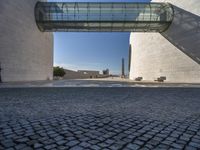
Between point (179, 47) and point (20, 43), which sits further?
point (179, 47)

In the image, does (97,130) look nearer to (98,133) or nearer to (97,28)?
(98,133)

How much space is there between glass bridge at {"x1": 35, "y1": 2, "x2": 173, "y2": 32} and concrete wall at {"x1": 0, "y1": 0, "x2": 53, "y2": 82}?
262 centimetres

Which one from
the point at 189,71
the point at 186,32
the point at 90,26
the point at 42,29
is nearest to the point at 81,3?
the point at 90,26

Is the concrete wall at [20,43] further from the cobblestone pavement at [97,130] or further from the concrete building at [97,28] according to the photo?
the cobblestone pavement at [97,130]

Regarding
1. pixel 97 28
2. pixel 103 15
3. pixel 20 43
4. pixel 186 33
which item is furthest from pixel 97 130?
pixel 97 28

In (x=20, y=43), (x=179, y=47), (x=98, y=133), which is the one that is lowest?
(x=98, y=133)

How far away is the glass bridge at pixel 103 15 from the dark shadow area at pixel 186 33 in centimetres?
106

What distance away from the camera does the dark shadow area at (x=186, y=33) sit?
84.4 feet

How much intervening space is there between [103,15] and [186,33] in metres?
12.6

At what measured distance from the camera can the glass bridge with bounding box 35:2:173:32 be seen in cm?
2978

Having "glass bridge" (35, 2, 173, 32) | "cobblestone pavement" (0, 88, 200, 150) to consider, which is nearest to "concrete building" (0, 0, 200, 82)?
"glass bridge" (35, 2, 173, 32)

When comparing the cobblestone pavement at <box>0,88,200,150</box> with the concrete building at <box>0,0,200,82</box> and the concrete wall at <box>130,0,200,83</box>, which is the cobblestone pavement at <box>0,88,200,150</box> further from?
the concrete wall at <box>130,0,200,83</box>

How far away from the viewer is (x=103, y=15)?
30.1 metres

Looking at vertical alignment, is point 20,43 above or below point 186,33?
below
